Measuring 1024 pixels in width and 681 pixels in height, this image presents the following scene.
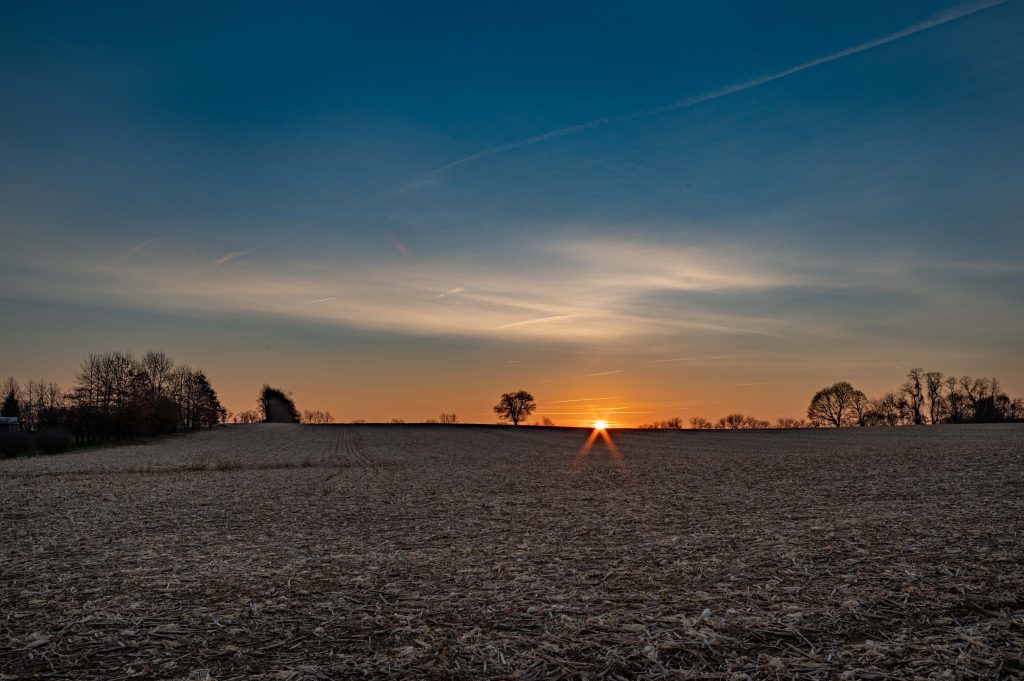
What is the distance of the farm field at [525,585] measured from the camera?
8.96 m

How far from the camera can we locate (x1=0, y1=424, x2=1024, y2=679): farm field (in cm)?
896

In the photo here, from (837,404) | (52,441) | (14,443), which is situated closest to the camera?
(14,443)

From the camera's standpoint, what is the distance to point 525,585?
12656mm

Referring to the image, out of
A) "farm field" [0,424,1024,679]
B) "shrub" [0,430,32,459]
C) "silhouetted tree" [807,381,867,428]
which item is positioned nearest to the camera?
"farm field" [0,424,1024,679]

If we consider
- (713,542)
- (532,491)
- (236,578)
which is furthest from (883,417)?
(236,578)

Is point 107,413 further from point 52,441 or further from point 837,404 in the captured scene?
point 837,404

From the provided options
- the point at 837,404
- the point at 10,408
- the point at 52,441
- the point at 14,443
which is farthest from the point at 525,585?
the point at 10,408

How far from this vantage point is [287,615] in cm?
1112

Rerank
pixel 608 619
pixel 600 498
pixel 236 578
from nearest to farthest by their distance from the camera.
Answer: pixel 608 619
pixel 236 578
pixel 600 498

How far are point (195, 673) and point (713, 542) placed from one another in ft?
40.8

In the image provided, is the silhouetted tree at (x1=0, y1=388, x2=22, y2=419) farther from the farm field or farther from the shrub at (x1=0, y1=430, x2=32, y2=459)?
the farm field

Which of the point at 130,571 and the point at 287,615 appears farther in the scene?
the point at 130,571

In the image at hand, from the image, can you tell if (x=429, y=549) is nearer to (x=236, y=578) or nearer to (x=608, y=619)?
(x=236, y=578)

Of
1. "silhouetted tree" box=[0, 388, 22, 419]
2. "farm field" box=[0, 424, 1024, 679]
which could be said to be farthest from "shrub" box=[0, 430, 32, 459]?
"silhouetted tree" box=[0, 388, 22, 419]
